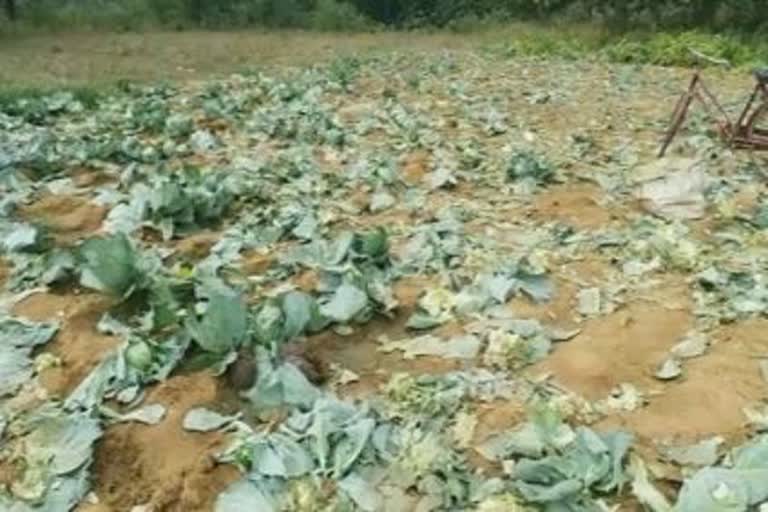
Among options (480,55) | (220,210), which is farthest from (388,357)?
(480,55)

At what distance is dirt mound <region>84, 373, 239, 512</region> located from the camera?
125 inches

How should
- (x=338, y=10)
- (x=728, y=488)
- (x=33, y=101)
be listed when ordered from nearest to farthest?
(x=728, y=488) < (x=33, y=101) < (x=338, y=10)

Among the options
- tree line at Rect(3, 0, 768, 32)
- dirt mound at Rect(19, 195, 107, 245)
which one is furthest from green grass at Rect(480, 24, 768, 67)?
dirt mound at Rect(19, 195, 107, 245)

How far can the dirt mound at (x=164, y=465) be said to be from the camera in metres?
3.17

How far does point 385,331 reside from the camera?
4.21 metres

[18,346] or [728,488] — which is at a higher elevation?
[728,488]

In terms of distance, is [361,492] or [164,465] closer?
[361,492]

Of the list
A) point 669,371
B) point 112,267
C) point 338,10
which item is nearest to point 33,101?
point 112,267

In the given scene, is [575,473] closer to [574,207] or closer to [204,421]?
[204,421]

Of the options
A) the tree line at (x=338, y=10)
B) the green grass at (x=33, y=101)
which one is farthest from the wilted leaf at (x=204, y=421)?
the tree line at (x=338, y=10)

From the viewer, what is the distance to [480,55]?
16.6 metres

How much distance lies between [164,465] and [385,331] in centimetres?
117

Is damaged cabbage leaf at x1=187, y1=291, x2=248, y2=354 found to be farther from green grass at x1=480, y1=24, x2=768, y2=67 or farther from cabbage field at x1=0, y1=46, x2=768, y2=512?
green grass at x1=480, y1=24, x2=768, y2=67

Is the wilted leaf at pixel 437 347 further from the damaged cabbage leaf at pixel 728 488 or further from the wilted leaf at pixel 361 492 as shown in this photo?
the damaged cabbage leaf at pixel 728 488
